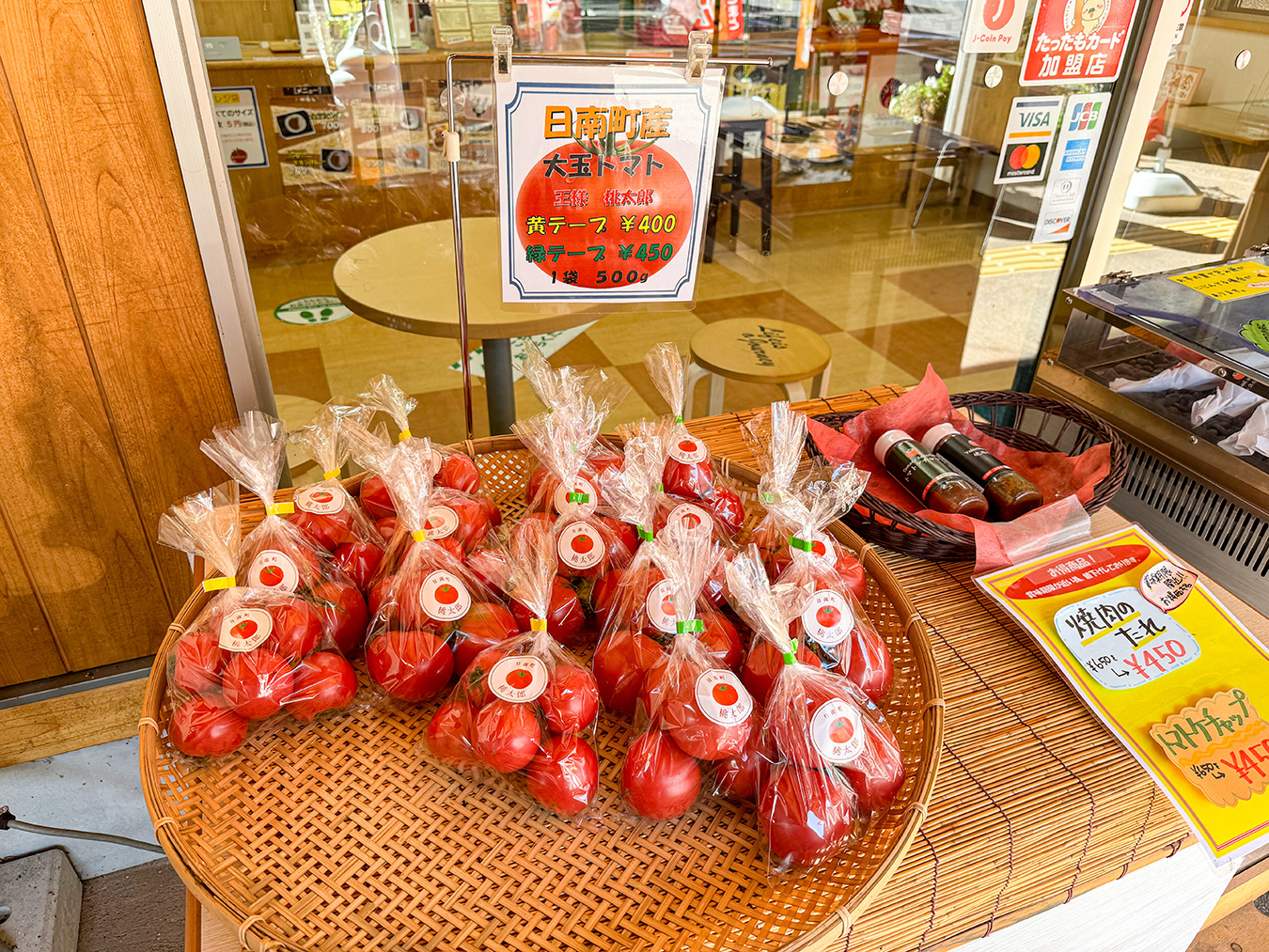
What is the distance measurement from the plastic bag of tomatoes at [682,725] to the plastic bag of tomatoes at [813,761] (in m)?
0.05

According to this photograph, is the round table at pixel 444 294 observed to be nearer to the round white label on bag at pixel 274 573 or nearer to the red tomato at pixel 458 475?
the red tomato at pixel 458 475

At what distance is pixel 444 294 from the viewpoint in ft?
6.46

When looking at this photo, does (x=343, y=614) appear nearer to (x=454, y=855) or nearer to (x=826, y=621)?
(x=454, y=855)

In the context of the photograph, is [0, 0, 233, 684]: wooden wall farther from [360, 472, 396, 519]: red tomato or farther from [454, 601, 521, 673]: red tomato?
[454, 601, 521, 673]: red tomato

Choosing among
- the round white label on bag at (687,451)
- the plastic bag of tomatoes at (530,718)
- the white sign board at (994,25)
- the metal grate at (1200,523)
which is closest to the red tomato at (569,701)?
the plastic bag of tomatoes at (530,718)

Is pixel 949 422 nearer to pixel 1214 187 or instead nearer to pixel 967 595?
pixel 967 595

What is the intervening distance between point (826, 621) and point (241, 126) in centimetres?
172

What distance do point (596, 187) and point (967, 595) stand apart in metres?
0.91

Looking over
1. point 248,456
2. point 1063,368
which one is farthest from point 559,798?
point 1063,368

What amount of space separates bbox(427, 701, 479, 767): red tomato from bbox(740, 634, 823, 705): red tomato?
34cm

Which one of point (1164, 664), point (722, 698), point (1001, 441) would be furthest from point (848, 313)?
point (722, 698)

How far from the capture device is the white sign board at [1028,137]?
8.23 ft

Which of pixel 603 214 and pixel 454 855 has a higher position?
pixel 603 214

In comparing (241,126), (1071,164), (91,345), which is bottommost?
(91,345)
